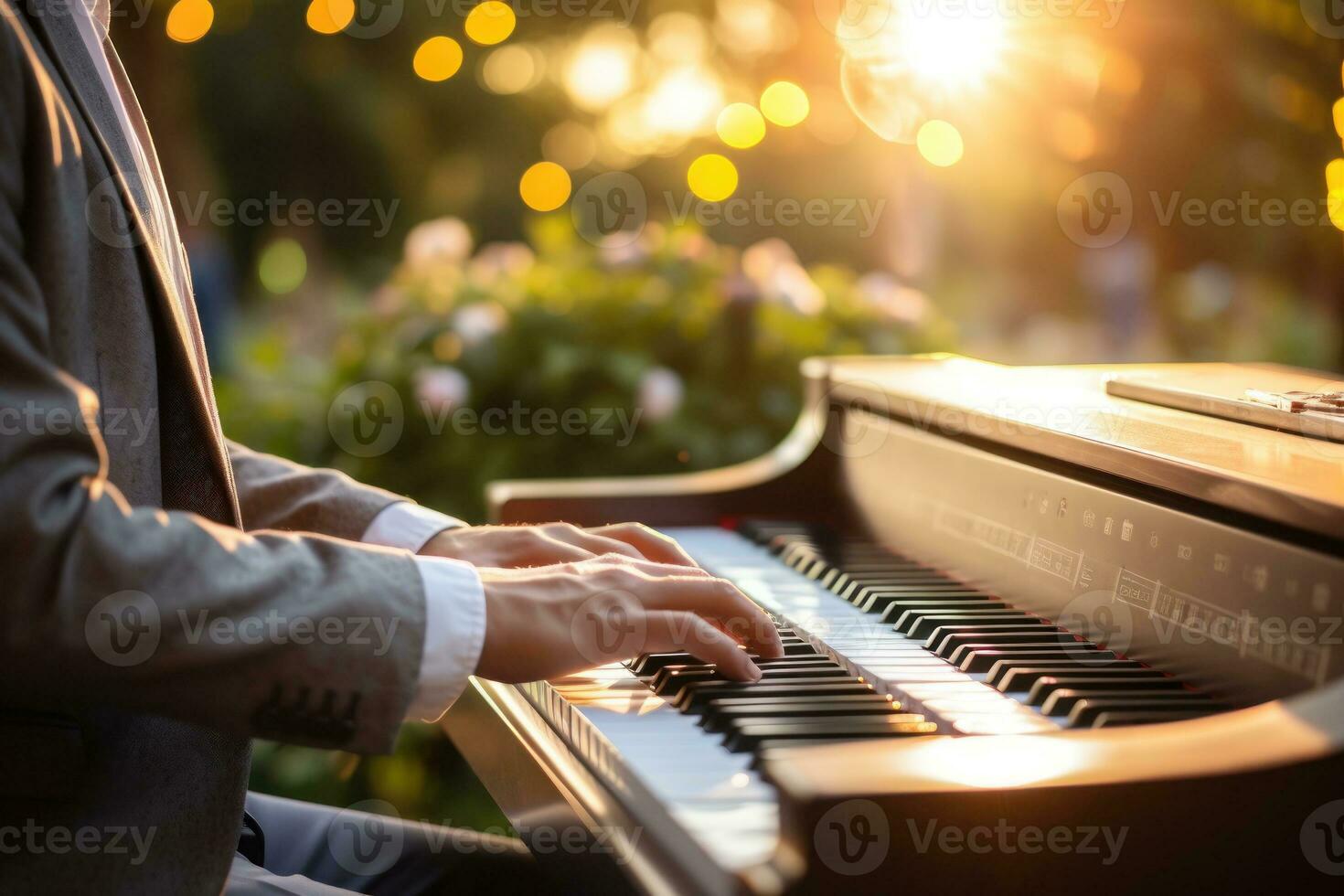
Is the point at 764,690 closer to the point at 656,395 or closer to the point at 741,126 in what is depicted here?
the point at 656,395

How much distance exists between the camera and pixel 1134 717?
49.2 inches

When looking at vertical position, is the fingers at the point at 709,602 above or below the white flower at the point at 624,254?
below

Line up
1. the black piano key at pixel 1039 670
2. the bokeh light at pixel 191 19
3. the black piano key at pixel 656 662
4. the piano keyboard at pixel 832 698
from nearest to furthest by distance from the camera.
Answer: the piano keyboard at pixel 832 698 → the black piano key at pixel 1039 670 → the black piano key at pixel 656 662 → the bokeh light at pixel 191 19

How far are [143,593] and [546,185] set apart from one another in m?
8.14

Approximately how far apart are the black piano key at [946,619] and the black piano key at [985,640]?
42mm

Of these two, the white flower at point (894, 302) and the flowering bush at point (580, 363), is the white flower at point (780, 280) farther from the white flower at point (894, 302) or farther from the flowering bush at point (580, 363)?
the white flower at point (894, 302)

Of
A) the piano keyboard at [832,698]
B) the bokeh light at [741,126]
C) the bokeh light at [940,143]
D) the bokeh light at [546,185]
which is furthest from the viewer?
the bokeh light at [546,185]

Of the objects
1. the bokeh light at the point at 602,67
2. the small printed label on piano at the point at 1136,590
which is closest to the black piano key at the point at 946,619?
the small printed label on piano at the point at 1136,590

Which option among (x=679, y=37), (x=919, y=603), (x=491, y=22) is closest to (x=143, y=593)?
(x=919, y=603)

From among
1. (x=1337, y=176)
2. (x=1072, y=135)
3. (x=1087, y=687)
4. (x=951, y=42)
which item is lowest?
(x=1087, y=687)

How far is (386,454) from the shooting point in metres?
3.29

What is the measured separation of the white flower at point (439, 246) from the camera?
3.77 metres

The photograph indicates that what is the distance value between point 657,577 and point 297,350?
3.13 metres

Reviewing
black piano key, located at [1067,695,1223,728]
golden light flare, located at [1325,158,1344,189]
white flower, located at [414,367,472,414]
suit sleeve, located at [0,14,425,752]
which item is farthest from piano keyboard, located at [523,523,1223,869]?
white flower, located at [414,367,472,414]
